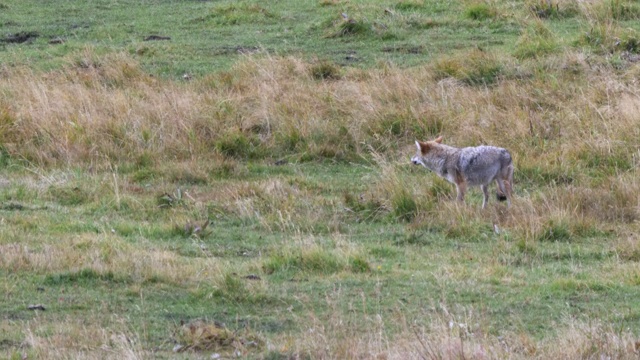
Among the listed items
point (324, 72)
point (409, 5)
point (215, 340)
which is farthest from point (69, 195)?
point (409, 5)

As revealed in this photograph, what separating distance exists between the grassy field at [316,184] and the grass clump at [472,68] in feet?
0.12

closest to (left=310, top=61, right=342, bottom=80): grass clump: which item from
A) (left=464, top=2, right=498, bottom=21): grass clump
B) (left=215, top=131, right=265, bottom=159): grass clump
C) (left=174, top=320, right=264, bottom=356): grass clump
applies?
(left=215, top=131, right=265, bottom=159): grass clump

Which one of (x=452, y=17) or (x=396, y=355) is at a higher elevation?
(x=396, y=355)

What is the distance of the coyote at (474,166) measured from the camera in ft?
36.6

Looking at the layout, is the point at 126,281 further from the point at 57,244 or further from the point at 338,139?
the point at 338,139

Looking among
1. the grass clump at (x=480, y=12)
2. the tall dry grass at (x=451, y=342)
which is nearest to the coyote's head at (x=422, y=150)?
the tall dry grass at (x=451, y=342)

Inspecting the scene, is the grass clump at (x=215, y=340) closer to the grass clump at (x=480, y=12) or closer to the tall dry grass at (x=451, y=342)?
the tall dry grass at (x=451, y=342)

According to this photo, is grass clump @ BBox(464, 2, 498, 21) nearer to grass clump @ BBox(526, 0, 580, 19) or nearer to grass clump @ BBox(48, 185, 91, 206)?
grass clump @ BBox(526, 0, 580, 19)

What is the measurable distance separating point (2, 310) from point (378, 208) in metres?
4.50

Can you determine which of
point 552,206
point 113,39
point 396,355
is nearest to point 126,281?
point 396,355

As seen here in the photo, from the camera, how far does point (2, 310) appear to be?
785cm

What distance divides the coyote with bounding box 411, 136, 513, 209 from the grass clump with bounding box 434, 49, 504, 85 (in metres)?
4.00

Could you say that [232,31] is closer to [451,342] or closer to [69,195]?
[69,195]

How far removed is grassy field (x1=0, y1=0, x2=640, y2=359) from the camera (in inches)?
297
